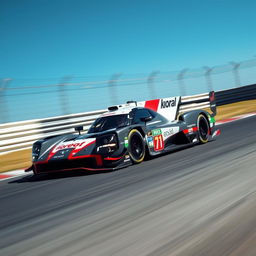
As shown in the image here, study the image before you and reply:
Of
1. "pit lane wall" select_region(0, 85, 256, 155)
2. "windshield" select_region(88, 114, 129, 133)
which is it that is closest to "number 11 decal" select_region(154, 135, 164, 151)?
"windshield" select_region(88, 114, 129, 133)

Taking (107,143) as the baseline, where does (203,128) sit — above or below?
below

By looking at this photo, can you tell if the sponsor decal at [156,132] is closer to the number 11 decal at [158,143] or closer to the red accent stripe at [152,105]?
the number 11 decal at [158,143]

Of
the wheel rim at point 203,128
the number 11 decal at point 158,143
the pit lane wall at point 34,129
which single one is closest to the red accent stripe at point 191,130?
the wheel rim at point 203,128

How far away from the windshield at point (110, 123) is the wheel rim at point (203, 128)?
2.09 metres

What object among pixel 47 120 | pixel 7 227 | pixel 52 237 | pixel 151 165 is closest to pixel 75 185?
pixel 151 165

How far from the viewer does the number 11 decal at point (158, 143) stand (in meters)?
7.90

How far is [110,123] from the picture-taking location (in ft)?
26.2

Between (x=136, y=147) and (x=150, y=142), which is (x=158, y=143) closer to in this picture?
(x=150, y=142)

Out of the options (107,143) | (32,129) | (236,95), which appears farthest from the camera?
(236,95)

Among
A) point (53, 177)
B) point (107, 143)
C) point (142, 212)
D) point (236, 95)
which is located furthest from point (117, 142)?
point (236, 95)

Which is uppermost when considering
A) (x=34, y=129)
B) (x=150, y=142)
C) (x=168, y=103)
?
(x=168, y=103)

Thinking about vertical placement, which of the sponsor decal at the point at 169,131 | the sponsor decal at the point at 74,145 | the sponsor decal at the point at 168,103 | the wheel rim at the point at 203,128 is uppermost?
the sponsor decal at the point at 168,103

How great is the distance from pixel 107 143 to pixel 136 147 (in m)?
0.80

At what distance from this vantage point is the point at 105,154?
6.92m
